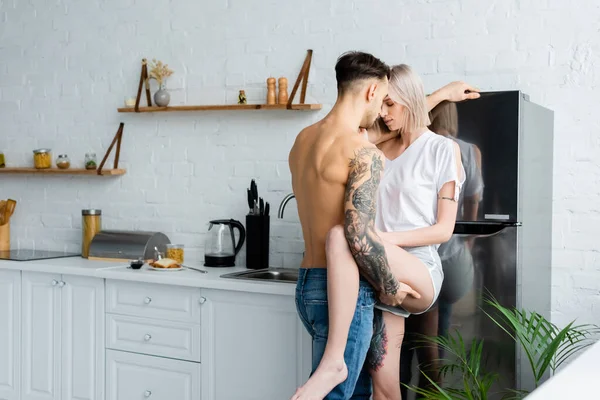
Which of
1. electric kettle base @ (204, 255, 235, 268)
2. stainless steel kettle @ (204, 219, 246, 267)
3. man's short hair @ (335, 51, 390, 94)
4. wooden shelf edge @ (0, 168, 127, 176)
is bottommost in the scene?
electric kettle base @ (204, 255, 235, 268)

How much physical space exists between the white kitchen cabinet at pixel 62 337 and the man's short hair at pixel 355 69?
1.81 metres

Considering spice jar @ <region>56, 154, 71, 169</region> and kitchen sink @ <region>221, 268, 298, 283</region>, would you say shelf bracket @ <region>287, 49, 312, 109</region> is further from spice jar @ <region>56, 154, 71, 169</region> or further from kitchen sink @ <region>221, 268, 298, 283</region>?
spice jar @ <region>56, 154, 71, 169</region>

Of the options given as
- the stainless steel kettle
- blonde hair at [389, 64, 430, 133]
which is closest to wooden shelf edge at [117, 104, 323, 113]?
the stainless steel kettle

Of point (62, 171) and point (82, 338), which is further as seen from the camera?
point (62, 171)

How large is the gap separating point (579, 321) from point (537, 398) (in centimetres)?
199

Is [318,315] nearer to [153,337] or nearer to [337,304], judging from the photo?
[337,304]

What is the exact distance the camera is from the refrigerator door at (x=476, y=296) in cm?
283

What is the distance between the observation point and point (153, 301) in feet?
11.9

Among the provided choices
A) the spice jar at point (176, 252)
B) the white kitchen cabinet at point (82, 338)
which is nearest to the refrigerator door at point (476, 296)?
the spice jar at point (176, 252)

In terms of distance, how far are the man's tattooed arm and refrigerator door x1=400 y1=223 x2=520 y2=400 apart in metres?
0.46

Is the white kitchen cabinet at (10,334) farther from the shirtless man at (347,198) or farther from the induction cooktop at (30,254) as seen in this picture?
the shirtless man at (347,198)

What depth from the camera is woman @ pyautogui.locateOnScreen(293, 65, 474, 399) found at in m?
2.70

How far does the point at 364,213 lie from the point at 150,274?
149 centimetres

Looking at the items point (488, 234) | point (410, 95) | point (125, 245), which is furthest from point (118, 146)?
point (488, 234)
